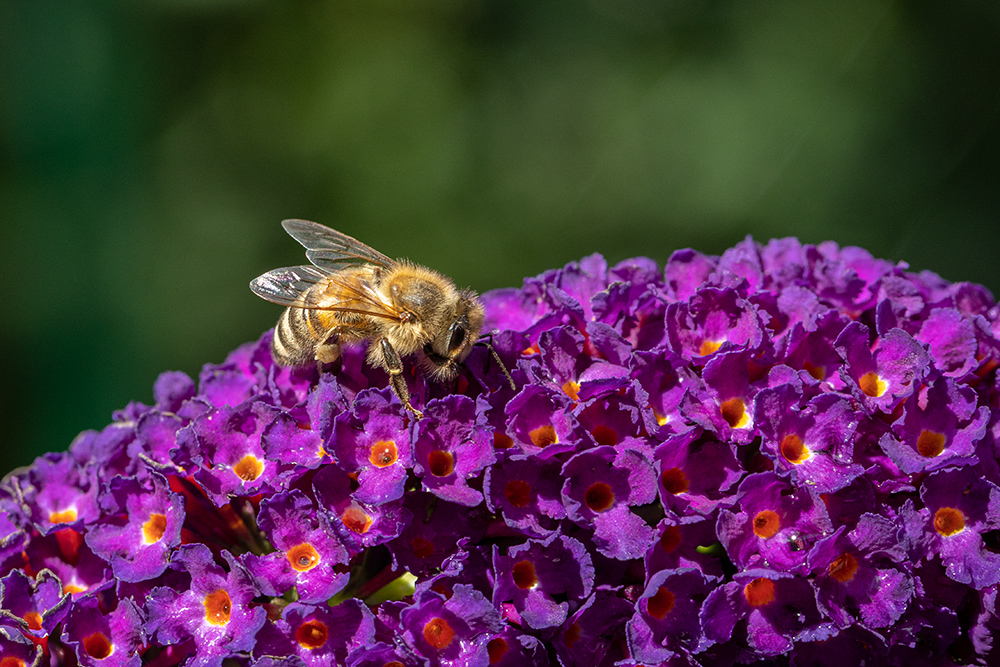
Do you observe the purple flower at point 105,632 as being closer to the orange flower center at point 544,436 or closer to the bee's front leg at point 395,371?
the bee's front leg at point 395,371

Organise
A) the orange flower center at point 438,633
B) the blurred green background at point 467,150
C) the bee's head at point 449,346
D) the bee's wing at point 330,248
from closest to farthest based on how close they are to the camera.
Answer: the orange flower center at point 438,633 → the bee's head at point 449,346 → the bee's wing at point 330,248 → the blurred green background at point 467,150

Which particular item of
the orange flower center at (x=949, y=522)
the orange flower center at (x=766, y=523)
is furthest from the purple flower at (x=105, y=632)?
the orange flower center at (x=949, y=522)

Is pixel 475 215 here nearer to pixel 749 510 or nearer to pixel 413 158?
pixel 413 158

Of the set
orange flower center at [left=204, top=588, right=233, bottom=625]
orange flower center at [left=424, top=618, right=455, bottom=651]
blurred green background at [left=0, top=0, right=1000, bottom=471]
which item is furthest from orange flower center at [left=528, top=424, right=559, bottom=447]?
blurred green background at [left=0, top=0, right=1000, bottom=471]

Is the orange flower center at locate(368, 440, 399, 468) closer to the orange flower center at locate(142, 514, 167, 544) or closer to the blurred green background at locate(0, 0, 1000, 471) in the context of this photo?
the orange flower center at locate(142, 514, 167, 544)

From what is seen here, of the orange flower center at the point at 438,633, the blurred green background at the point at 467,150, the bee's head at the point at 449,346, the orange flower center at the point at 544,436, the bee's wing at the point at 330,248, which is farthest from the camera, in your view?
the blurred green background at the point at 467,150

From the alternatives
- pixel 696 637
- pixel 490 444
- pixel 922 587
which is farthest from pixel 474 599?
pixel 922 587
